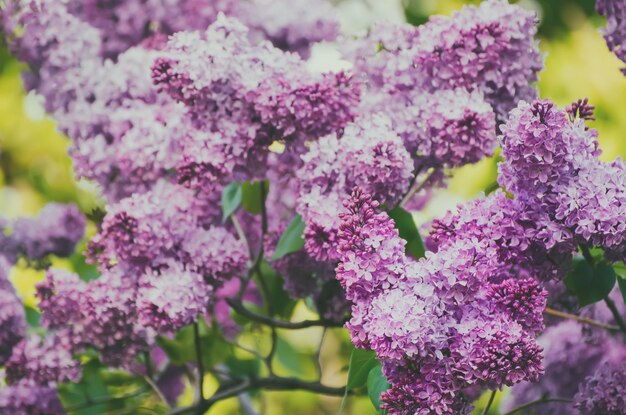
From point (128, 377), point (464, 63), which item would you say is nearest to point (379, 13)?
point (128, 377)

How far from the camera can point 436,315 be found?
4.86 ft

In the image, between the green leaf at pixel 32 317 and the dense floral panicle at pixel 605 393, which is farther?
the green leaf at pixel 32 317

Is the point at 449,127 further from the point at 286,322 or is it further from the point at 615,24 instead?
the point at 286,322

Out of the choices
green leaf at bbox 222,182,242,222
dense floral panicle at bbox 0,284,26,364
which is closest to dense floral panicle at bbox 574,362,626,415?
green leaf at bbox 222,182,242,222

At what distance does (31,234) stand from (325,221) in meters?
1.17

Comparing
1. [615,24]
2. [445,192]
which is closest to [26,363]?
[615,24]

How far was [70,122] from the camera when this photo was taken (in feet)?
7.90

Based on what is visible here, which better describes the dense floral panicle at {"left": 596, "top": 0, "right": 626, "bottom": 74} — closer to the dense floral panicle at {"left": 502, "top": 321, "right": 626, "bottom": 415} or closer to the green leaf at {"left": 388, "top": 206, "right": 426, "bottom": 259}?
the green leaf at {"left": 388, "top": 206, "right": 426, "bottom": 259}

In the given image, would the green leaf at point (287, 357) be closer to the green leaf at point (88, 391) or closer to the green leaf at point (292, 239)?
the green leaf at point (88, 391)

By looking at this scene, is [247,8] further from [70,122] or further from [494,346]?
[494,346]

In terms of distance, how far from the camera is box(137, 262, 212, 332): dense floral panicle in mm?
1891

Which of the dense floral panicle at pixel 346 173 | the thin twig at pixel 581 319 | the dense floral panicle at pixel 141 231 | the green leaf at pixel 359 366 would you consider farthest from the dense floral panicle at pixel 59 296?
the thin twig at pixel 581 319

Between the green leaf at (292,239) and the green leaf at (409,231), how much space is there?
0.60ft

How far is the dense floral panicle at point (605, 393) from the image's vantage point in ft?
6.13
